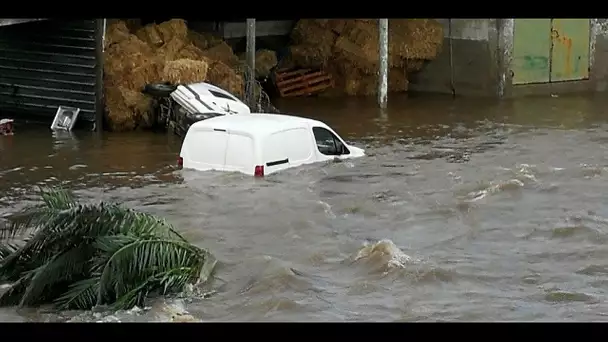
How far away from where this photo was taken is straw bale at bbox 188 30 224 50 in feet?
84.3

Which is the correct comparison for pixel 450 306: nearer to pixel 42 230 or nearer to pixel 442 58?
pixel 42 230

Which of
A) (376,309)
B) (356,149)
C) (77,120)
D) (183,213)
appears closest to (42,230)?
(376,309)

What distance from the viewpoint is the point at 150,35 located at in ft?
80.1

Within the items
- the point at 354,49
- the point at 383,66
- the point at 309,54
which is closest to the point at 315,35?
the point at 309,54

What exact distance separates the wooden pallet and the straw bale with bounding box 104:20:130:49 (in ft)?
21.7

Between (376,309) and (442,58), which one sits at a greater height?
(442,58)

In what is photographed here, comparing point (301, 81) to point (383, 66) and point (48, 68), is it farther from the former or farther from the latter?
point (48, 68)

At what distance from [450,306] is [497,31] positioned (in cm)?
1956

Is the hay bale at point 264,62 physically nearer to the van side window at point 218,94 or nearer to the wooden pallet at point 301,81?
the wooden pallet at point 301,81

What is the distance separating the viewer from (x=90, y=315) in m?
8.00

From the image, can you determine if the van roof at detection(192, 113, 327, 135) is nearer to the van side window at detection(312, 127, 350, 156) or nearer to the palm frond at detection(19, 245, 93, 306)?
the van side window at detection(312, 127, 350, 156)

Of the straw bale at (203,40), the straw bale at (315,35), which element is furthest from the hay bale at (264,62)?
the straw bale at (203,40)

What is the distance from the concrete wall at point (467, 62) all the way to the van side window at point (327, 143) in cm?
1185

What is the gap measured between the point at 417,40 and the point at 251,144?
47.2ft
